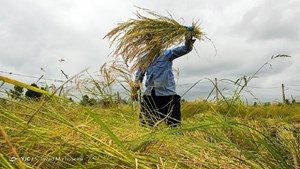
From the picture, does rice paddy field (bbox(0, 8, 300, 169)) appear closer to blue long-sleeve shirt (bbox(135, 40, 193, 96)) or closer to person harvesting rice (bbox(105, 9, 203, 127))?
person harvesting rice (bbox(105, 9, 203, 127))

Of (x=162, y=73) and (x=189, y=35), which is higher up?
(x=189, y=35)

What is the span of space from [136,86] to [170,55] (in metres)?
1.52

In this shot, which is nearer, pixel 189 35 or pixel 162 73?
pixel 189 35

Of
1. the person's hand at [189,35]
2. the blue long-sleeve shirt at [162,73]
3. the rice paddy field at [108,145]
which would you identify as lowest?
the rice paddy field at [108,145]

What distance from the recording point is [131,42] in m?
3.49

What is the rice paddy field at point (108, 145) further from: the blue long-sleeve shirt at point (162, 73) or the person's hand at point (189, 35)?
the blue long-sleeve shirt at point (162, 73)

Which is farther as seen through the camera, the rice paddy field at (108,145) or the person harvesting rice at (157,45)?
the person harvesting rice at (157,45)

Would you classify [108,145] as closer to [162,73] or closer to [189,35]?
[189,35]

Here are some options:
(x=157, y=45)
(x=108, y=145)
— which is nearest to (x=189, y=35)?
(x=157, y=45)

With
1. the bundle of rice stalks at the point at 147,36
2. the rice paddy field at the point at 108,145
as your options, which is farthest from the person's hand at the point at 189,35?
the rice paddy field at the point at 108,145

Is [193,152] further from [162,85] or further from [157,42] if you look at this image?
[162,85]

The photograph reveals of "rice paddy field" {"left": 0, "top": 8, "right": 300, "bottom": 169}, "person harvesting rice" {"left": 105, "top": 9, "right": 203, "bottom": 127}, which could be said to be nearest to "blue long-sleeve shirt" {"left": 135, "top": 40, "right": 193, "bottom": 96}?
"person harvesting rice" {"left": 105, "top": 9, "right": 203, "bottom": 127}

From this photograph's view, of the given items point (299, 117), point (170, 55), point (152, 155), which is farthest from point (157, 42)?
point (299, 117)

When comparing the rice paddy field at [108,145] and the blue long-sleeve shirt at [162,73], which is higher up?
the blue long-sleeve shirt at [162,73]
